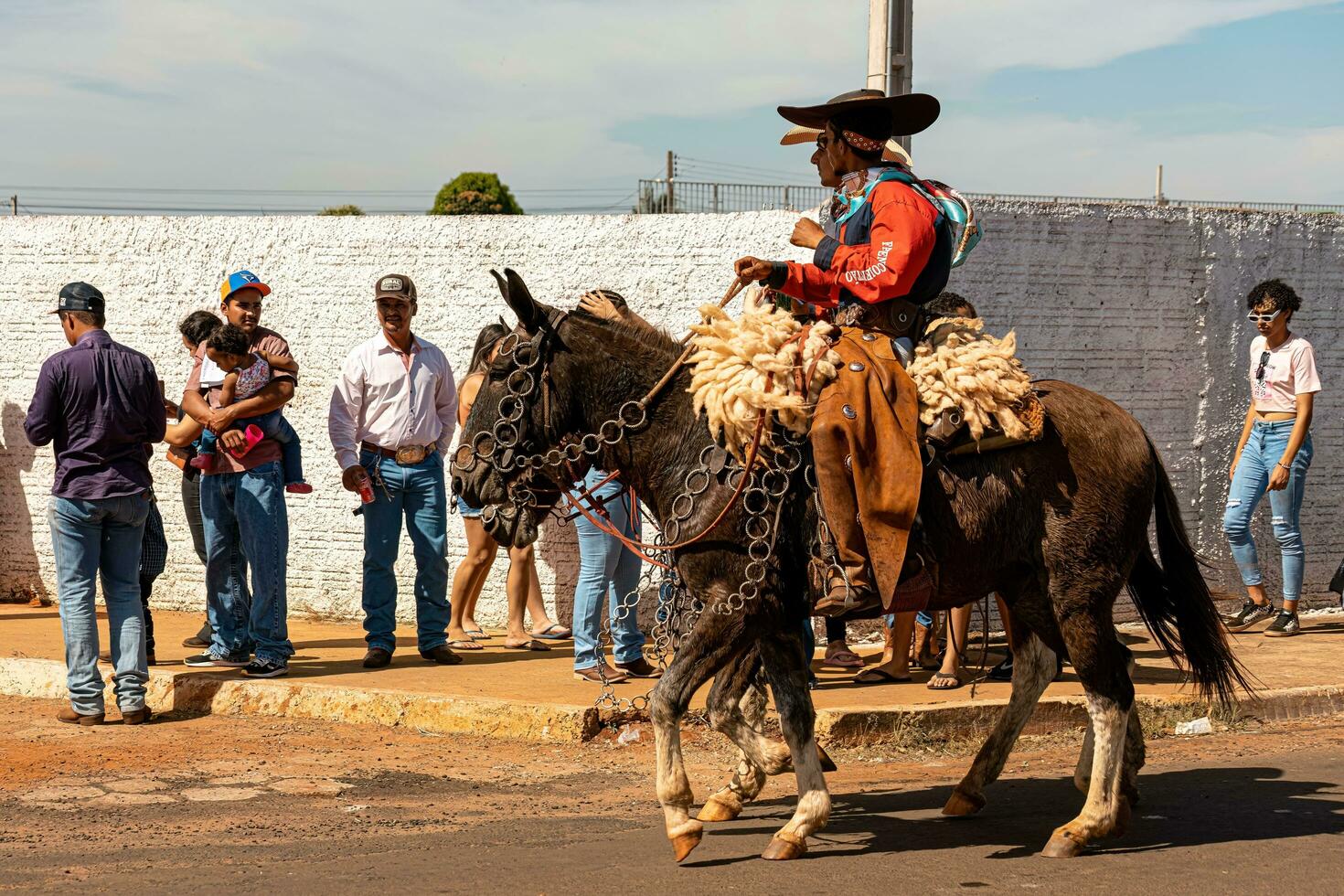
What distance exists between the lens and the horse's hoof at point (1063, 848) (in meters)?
5.77

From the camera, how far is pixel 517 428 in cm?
596

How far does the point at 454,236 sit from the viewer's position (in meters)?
11.2

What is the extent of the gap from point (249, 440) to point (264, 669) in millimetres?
1436

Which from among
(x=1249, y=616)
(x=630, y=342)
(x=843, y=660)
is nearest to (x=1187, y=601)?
(x=630, y=342)

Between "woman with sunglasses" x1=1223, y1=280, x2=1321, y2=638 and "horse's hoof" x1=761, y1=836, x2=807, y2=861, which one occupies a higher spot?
"woman with sunglasses" x1=1223, y1=280, x2=1321, y2=638

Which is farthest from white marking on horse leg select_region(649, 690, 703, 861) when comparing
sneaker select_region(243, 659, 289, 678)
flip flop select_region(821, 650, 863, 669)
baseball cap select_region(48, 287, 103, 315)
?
baseball cap select_region(48, 287, 103, 315)

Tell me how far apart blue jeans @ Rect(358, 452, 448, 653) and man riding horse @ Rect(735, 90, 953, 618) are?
4.16m

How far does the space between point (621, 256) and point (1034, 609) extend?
Answer: 549 centimetres

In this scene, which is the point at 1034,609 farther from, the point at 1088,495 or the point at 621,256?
the point at 621,256

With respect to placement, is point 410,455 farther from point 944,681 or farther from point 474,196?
point 474,196

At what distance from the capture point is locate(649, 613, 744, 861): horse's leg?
5.63 m

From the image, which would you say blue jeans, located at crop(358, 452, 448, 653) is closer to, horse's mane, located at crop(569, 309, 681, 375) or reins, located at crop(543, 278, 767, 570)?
reins, located at crop(543, 278, 767, 570)

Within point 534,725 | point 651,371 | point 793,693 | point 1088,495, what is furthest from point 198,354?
point 1088,495

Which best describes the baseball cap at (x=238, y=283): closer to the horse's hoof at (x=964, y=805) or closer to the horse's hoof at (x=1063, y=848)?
the horse's hoof at (x=964, y=805)
